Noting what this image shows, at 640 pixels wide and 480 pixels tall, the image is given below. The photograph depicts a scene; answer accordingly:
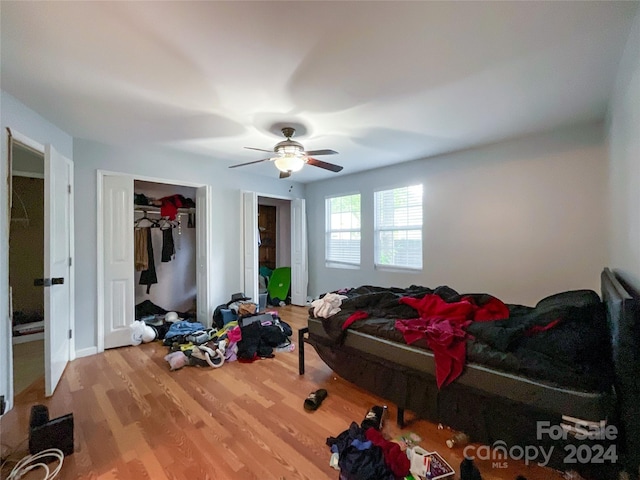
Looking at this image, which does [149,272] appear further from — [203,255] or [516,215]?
[516,215]

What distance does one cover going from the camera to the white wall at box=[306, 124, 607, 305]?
289 cm

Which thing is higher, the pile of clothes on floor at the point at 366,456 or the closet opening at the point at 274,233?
the closet opening at the point at 274,233

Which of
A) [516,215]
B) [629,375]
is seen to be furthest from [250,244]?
[629,375]

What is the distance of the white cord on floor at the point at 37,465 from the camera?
4.97ft

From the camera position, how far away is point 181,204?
448 centimetres

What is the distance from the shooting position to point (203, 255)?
13.6 ft

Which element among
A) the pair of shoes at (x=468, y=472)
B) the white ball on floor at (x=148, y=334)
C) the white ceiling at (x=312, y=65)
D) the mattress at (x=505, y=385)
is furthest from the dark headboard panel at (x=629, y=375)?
the white ball on floor at (x=148, y=334)

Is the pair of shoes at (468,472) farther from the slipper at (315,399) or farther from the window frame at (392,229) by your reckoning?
the window frame at (392,229)

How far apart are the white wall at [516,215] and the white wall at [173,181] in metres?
2.53

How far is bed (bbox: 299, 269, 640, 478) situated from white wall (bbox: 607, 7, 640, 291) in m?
0.26

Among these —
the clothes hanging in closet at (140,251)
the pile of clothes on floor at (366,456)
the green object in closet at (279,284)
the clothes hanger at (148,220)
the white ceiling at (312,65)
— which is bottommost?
the pile of clothes on floor at (366,456)

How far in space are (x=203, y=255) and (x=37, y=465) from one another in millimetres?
2801

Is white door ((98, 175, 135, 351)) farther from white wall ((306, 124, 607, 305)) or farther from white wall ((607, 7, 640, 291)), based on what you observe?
white wall ((607, 7, 640, 291))

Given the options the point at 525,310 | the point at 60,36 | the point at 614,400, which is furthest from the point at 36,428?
the point at 525,310
